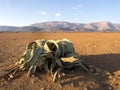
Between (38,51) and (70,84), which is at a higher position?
(38,51)

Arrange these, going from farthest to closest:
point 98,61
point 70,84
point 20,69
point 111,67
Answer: point 98,61 → point 111,67 → point 20,69 → point 70,84

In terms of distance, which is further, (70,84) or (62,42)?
(62,42)

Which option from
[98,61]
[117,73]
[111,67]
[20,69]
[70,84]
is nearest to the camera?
[70,84]

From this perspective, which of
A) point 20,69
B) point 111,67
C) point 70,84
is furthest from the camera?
point 111,67

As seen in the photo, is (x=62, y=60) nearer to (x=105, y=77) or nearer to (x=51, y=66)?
(x=51, y=66)

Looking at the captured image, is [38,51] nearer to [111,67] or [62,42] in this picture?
[62,42]

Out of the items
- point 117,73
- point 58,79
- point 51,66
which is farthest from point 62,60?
point 117,73

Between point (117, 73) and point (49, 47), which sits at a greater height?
point (49, 47)

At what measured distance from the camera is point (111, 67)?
6957mm

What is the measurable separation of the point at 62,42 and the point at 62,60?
0.64 metres

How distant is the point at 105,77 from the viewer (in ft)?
20.1

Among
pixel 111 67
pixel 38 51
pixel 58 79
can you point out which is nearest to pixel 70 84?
pixel 58 79

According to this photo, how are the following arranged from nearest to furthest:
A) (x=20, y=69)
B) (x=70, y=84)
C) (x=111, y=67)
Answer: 1. (x=70, y=84)
2. (x=20, y=69)
3. (x=111, y=67)

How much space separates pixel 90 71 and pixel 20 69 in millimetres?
1680
